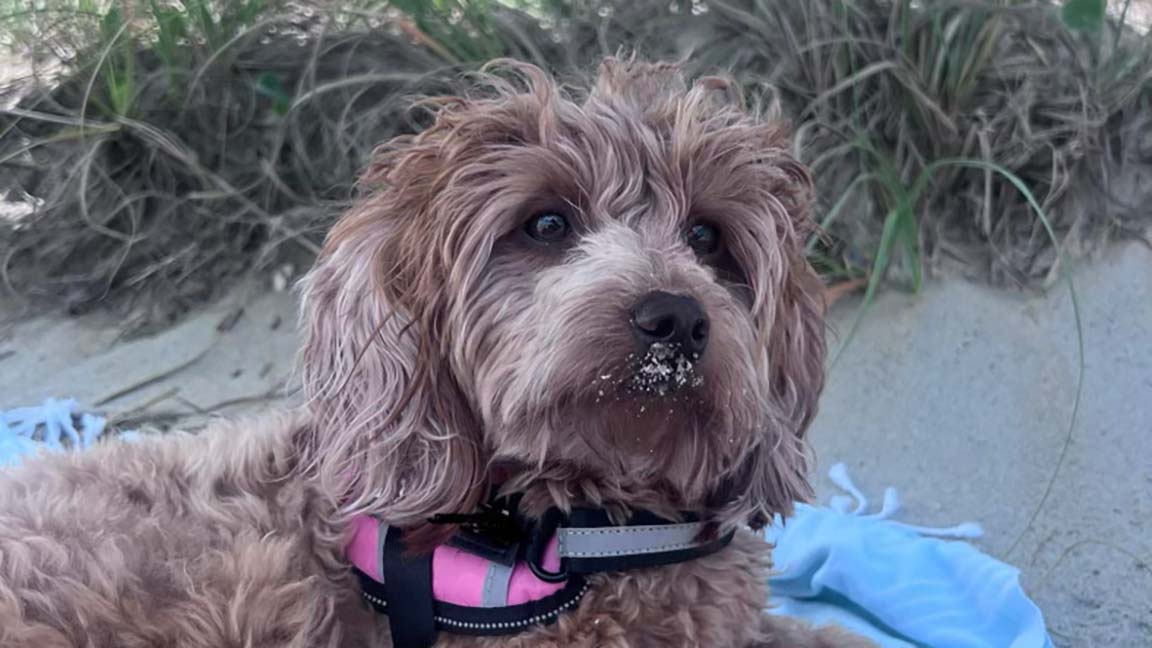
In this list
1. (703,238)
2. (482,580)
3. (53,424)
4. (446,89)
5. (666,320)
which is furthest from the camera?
(446,89)

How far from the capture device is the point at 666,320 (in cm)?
203

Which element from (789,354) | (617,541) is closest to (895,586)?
(789,354)

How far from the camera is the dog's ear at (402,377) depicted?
2260 millimetres

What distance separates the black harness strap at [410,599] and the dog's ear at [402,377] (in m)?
0.05

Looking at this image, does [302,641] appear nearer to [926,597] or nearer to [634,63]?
[634,63]

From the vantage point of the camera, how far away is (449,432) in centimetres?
227

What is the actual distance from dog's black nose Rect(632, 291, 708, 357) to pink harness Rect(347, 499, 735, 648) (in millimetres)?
442

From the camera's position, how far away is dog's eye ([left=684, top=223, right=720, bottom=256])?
238cm

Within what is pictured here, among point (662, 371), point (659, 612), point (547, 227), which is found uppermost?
point (547, 227)

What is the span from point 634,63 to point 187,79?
122 inches

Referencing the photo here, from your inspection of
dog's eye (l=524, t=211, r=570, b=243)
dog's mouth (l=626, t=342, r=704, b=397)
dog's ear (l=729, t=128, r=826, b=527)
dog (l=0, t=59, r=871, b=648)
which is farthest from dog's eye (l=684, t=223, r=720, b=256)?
dog's mouth (l=626, t=342, r=704, b=397)

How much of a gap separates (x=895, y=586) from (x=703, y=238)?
1519mm

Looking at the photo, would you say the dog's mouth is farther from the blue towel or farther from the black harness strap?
the blue towel

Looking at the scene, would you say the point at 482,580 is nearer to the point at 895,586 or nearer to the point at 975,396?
the point at 895,586
